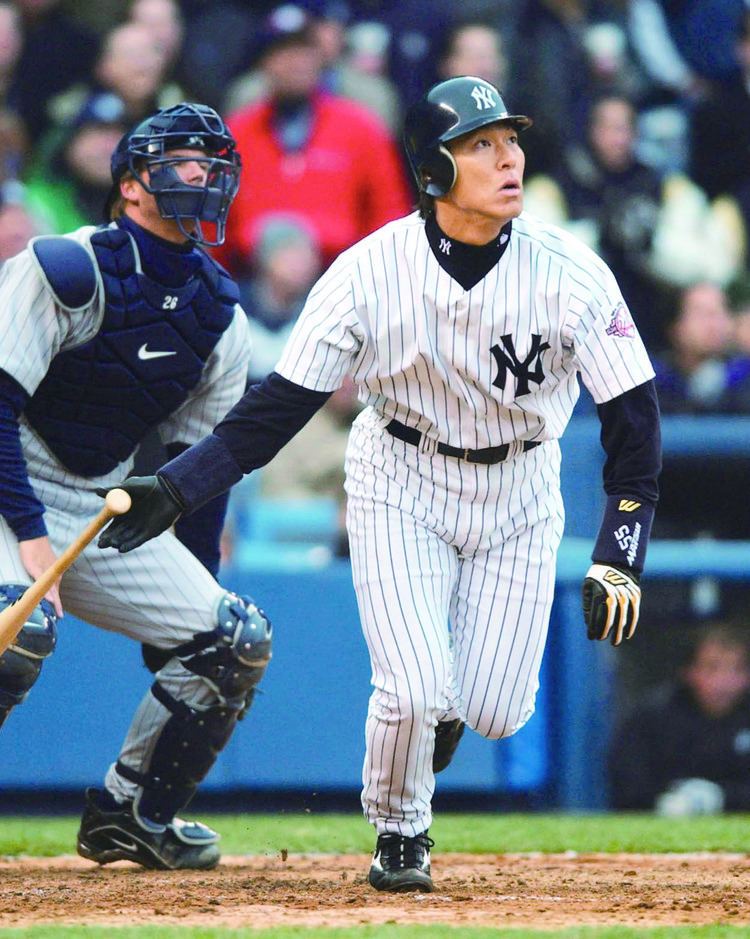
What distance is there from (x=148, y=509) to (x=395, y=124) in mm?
5141

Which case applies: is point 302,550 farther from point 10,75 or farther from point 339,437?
point 10,75

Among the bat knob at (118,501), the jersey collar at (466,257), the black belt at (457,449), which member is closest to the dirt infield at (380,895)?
the bat knob at (118,501)

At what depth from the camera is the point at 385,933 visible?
3004mm

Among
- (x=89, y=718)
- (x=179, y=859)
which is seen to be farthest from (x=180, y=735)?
(x=89, y=718)

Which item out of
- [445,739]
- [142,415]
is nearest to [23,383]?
[142,415]

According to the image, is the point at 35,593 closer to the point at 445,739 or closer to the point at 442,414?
the point at 442,414

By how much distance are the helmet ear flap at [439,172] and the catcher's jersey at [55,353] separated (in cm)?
89

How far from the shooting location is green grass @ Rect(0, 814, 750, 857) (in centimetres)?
498

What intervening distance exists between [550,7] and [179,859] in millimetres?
5768

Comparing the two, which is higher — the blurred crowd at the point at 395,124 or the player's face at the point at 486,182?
the blurred crowd at the point at 395,124

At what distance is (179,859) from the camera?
442 cm

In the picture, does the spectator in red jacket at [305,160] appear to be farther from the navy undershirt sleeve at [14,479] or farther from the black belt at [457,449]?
the black belt at [457,449]

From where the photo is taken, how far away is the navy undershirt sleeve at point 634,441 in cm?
363

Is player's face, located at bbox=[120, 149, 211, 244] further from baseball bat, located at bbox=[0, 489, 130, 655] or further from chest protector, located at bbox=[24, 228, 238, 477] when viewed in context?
baseball bat, located at bbox=[0, 489, 130, 655]
